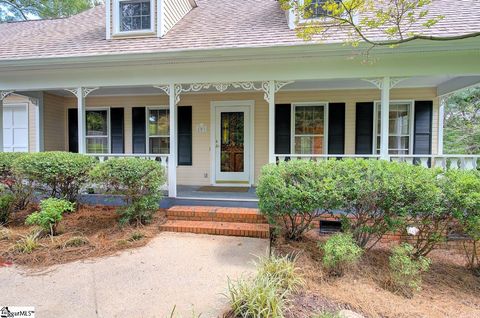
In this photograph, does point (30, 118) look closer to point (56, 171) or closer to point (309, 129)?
point (56, 171)

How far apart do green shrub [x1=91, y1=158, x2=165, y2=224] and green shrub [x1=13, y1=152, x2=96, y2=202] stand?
25.4 inches

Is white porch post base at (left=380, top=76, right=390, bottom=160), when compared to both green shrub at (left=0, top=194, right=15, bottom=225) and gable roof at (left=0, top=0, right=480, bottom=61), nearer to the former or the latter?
gable roof at (left=0, top=0, right=480, bottom=61)

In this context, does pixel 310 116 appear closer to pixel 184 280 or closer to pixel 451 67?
pixel 451 67

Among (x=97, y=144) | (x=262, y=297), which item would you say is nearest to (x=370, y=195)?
(x=262, y=297)

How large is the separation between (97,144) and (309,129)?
19.8ft

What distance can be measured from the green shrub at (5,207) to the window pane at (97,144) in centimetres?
321

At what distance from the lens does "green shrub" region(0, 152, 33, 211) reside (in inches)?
214

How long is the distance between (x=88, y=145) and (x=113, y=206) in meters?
3.31

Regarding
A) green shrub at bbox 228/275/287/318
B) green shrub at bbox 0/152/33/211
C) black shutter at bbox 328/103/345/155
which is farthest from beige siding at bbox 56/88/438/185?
green shrub at bbox 228/275/287/318

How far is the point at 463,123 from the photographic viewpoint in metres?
14.1

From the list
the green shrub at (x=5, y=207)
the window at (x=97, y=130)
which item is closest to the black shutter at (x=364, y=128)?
the window at (x=97, y=130)

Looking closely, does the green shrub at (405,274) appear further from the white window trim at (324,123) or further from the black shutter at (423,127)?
the black shutter at (423,127)

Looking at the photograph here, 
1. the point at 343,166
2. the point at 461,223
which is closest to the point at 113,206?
the point at 343,166

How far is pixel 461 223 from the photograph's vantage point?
11.3ft
